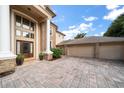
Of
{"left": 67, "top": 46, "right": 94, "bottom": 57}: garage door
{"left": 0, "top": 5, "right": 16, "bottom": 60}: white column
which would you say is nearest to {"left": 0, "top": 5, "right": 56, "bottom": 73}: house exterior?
{"left": 0, "top": 5, "right": 16, "bottom": 60}: white column

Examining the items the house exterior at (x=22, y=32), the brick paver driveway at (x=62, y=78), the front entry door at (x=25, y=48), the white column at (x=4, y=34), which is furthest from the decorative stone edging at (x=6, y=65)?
the front entry door at (x=25, y=48)

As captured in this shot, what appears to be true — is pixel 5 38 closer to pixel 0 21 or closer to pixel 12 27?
pixel 0 21

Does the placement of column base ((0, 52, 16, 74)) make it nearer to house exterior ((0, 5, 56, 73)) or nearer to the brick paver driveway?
house exterior ((0, 5, 56, 73))

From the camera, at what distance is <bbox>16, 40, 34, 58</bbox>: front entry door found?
9031mm

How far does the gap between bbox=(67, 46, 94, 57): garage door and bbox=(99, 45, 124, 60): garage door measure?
160cm

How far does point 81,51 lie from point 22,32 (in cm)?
1114

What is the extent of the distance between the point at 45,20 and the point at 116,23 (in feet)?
59.4

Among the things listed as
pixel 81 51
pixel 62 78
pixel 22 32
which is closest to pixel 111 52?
pixel 81 51

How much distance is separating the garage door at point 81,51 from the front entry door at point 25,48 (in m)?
9.48

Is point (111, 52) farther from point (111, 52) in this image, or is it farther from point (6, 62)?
point (6, 62)
